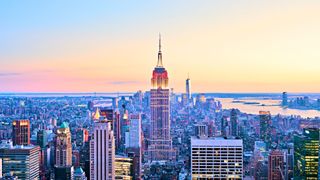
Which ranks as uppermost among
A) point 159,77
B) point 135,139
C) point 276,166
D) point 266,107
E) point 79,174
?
point 159,77

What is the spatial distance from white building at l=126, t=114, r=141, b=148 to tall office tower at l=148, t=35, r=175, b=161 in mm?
798

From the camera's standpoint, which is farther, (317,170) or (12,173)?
(12,173)

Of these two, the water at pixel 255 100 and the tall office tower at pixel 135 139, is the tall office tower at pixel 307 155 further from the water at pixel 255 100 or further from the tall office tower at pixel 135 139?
the tall office tower at pixel 135 139

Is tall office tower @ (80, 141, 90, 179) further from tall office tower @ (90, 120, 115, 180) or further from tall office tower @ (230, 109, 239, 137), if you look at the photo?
tall office tower @ (230, 109, 239, 137)

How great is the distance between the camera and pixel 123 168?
1167cm

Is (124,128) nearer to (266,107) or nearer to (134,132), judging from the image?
(134,132)

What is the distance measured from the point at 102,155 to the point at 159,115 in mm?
9109

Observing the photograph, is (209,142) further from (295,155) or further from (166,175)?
(166,175)

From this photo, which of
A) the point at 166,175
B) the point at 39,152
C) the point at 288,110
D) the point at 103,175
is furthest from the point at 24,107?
the point at 288,110

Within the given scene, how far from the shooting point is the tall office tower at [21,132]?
13.2m

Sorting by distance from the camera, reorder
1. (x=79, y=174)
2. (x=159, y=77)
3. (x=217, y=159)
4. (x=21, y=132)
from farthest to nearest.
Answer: (x=159, y=77) < (x=21, y=132) < (x=79, y=174) < (x=217, y=159)

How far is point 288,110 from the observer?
1100cm

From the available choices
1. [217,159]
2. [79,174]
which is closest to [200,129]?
[79,174]

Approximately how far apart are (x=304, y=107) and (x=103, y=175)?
15.2 feet
